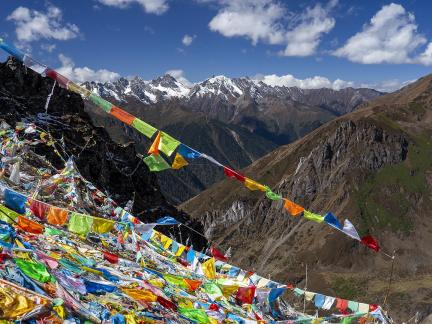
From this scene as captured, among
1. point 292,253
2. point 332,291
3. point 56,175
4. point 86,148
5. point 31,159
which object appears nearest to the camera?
point 56,175

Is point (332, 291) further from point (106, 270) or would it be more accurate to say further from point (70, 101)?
point (106, 270)

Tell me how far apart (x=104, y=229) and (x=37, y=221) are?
2.75 metres

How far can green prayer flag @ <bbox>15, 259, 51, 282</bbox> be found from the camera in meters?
12.0

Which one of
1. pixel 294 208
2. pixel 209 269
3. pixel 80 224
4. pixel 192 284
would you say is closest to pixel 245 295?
pixel 192 284

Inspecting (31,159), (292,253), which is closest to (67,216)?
(31,159)

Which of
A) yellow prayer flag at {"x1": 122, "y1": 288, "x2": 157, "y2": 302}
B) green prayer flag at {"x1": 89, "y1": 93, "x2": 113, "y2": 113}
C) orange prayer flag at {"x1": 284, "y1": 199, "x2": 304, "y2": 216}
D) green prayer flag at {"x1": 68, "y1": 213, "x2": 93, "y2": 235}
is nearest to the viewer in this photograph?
yellow prayer flag at {"x1": 122, "y1": 288, "x2": 157, "y2": 302}

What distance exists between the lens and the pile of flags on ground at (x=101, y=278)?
11477 millimetres

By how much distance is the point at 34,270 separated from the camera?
1226 centimetres

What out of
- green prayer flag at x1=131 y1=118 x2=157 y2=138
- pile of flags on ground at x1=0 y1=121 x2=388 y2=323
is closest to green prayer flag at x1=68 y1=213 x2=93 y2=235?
pile of flags on ground at x1=0 y1=121 x2=388 y2=323

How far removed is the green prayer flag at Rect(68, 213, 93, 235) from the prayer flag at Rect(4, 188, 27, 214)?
1.86m

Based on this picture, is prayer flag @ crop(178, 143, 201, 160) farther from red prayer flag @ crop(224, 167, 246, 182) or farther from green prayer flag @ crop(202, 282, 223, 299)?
green prayer flag @ crop(202, 282, 223, 299)

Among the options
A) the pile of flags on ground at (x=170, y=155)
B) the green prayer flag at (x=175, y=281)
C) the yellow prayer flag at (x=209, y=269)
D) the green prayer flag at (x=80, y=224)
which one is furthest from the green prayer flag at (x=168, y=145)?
the yellow prayer flag at (x=209, y=269)

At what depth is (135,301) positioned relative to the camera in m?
13.5

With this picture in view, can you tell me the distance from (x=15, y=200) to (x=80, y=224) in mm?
2505
